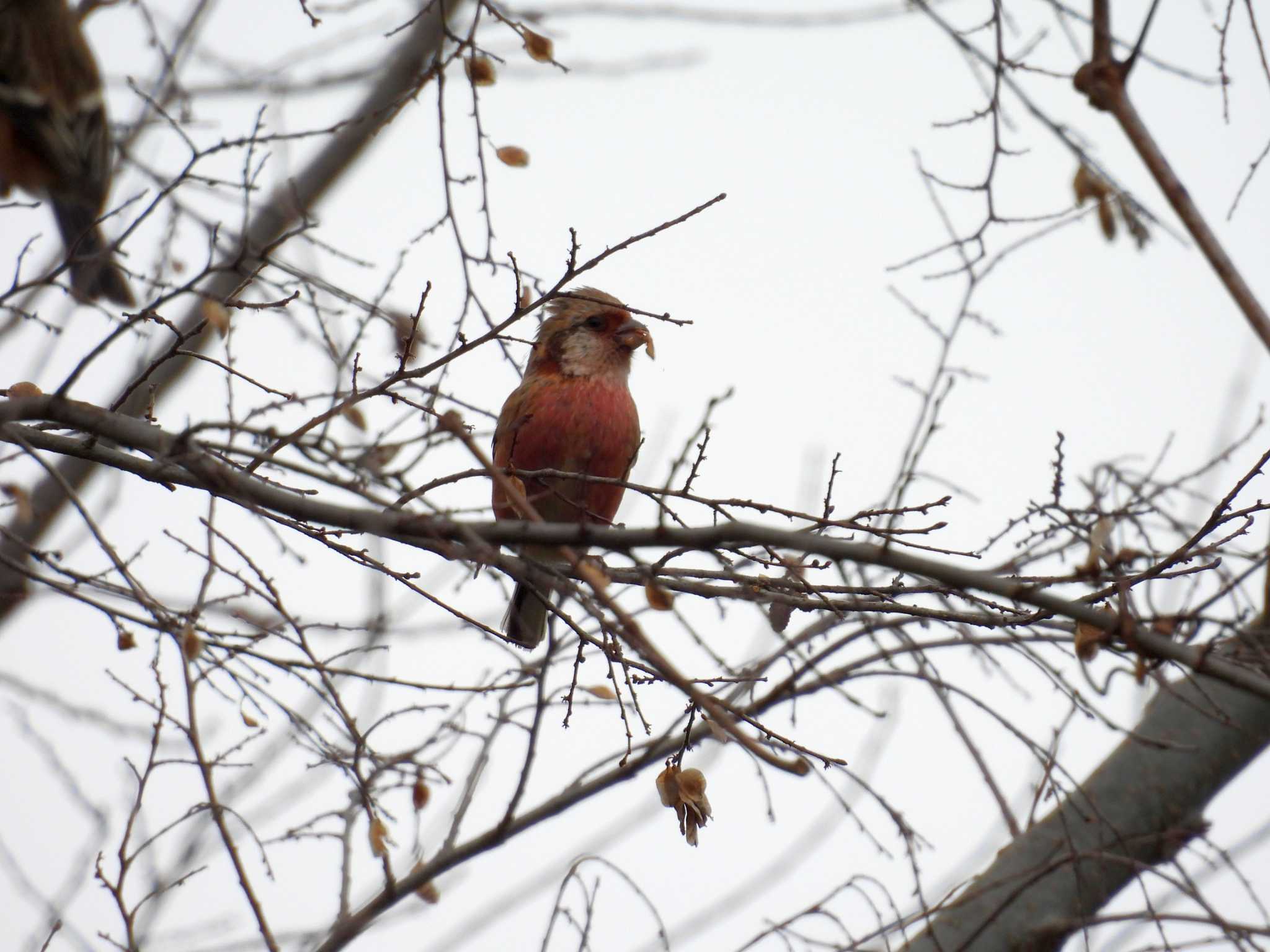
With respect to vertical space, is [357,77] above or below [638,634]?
above

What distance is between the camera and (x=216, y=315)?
303 centimetres

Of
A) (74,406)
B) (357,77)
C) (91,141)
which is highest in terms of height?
(357,77)

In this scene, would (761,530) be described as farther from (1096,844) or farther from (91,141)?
(1096,844)

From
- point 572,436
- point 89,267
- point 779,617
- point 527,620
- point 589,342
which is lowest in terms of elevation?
point 779,617

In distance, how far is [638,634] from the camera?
5.86 ft

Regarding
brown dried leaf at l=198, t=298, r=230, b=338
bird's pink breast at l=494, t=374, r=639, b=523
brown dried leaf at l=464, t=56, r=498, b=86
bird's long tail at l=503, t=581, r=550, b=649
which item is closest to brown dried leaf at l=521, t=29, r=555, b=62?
brown dried leaf at l=464, t=56, r=498, b=86

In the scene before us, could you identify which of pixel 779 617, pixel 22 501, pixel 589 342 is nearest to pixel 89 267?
pixel 22 501

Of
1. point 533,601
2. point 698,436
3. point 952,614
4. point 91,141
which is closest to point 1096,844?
point 952,614

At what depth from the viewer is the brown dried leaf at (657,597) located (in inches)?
100

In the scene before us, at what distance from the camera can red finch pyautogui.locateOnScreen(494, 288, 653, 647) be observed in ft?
16.0

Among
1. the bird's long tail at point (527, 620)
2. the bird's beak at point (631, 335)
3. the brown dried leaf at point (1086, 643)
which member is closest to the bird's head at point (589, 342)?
the bird's beak at point (631, 335)

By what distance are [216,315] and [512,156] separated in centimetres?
97

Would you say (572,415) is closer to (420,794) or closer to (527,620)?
(527,620)

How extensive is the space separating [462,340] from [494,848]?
4.18ft
